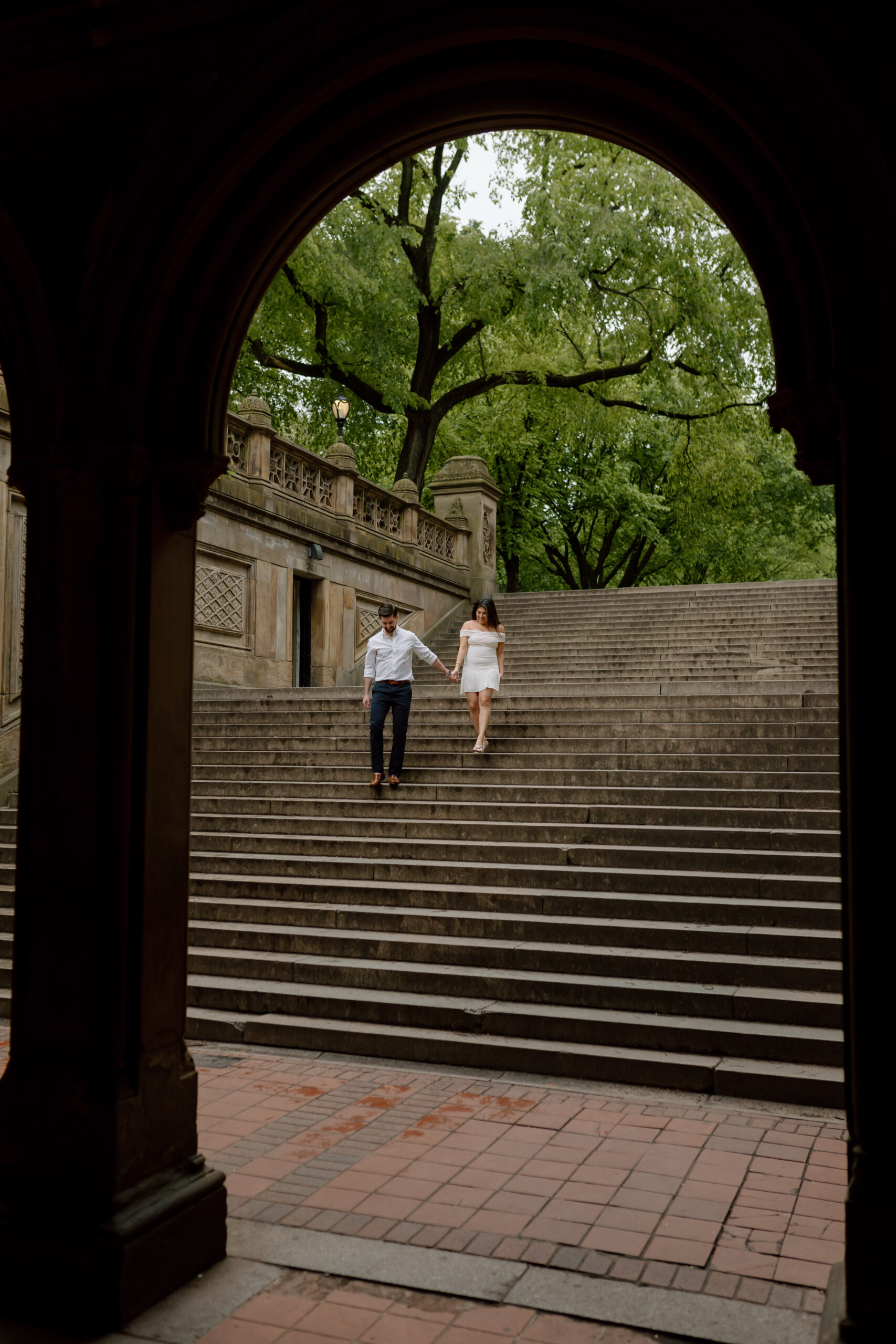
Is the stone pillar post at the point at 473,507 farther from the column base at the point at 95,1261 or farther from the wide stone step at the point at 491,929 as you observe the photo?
the column base at the point at 95,1261

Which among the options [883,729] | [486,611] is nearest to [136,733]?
[883,729]

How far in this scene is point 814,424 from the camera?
10.5 ft

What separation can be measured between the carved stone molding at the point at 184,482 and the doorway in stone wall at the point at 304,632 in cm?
1466

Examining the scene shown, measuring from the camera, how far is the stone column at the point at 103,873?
369 centimetres

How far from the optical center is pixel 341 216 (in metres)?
23.6

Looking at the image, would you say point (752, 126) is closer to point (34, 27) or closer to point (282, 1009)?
point (34, 27)

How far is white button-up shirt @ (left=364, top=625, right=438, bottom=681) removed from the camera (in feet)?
35.4

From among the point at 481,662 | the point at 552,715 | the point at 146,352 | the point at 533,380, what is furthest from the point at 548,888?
the point at 533,380

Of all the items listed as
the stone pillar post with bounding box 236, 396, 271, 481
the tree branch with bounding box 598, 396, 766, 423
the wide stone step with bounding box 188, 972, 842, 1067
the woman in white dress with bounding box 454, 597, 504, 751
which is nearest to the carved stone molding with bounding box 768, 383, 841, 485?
the wide stone step with bounding box 188, 972, 842, 1067

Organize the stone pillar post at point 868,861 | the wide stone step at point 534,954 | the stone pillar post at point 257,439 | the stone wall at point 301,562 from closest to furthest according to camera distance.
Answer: the stone pillar post at point 868,861
the wide stone step at point 534,954
the stone wall at point 301,562
the stone pillar post at point 257,439

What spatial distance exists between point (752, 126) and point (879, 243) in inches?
20.4

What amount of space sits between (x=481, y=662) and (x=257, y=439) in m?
7.61

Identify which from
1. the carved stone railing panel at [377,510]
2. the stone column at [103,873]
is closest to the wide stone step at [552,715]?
the carved stone railing panel at [377,510]

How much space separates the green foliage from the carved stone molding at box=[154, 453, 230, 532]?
19.8m
